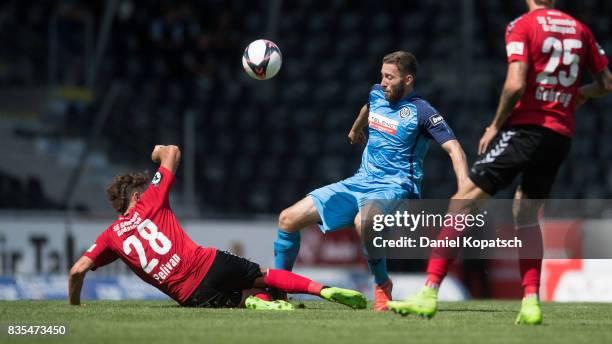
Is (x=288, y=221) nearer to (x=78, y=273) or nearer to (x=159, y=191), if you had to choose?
(x=159, y=191)

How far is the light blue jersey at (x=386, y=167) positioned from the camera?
28.2 ft

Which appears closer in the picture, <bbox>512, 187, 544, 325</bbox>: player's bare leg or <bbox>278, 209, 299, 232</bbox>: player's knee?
<bbox>512, 187, 544, 325</bbox>: player's bare leg

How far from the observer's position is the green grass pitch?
20.1 ft

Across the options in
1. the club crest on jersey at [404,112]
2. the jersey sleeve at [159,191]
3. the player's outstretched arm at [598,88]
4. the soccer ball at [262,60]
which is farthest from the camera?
the soccer ball at [262,60]

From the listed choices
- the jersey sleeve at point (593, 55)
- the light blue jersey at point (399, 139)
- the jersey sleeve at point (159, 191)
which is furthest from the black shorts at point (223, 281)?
the jersey sleeve at point (593, 55)

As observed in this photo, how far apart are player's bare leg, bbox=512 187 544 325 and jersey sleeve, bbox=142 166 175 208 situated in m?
2.48

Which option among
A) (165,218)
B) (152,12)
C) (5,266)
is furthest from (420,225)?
(152,12)

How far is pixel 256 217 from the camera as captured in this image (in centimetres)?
1551

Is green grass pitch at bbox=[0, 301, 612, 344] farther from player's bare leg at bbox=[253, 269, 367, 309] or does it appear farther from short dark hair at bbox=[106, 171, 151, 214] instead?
short dark hair at bbox=[106, 171, 151, 214]

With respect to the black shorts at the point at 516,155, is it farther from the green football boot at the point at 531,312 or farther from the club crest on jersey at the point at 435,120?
the club crest on jersey at the point at 435,120

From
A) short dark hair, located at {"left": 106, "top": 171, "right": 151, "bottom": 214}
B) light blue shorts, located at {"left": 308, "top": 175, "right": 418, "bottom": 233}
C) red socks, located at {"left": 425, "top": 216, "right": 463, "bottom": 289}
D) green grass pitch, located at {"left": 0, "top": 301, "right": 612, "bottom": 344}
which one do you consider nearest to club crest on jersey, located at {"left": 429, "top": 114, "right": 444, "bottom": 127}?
light blue shorts, located at {"left": 308, "top": 175, "right": 418, "bottom": 233}

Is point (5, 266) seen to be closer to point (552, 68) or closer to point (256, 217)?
point (256, 217)

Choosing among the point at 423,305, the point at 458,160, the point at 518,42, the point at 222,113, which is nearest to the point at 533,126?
the point at 518,42

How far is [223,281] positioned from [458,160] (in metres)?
1.82
